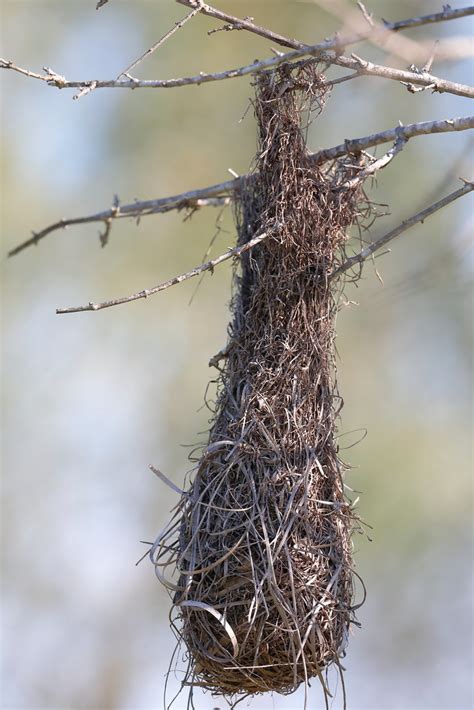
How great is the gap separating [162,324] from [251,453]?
6581 millimetres

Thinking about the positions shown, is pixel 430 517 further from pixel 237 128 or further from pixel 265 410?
pixel 265 410

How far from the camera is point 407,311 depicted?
9.41m

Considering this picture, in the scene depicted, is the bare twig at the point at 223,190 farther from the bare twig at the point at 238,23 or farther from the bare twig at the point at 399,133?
the bare twig at the point at 238,23

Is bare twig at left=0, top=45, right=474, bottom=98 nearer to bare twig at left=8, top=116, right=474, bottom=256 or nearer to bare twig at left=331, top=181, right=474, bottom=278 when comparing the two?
bare twig at left=8, top=116, right=474, bottom=256

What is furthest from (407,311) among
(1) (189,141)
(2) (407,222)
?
(2) (407,222)

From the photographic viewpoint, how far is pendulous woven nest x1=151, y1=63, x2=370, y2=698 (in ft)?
8.71

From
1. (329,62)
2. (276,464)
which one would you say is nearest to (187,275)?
(276,464)

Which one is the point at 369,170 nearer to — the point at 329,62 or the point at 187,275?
the point at 329,62

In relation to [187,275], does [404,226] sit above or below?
above

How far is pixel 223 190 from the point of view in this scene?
3412mm

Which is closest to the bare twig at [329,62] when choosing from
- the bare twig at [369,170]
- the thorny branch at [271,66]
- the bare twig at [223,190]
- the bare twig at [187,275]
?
the thorny branch at [271,66]

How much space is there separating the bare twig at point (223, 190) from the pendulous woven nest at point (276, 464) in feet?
0.23

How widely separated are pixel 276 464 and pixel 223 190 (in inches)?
41.6

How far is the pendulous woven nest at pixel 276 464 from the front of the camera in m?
2.66
